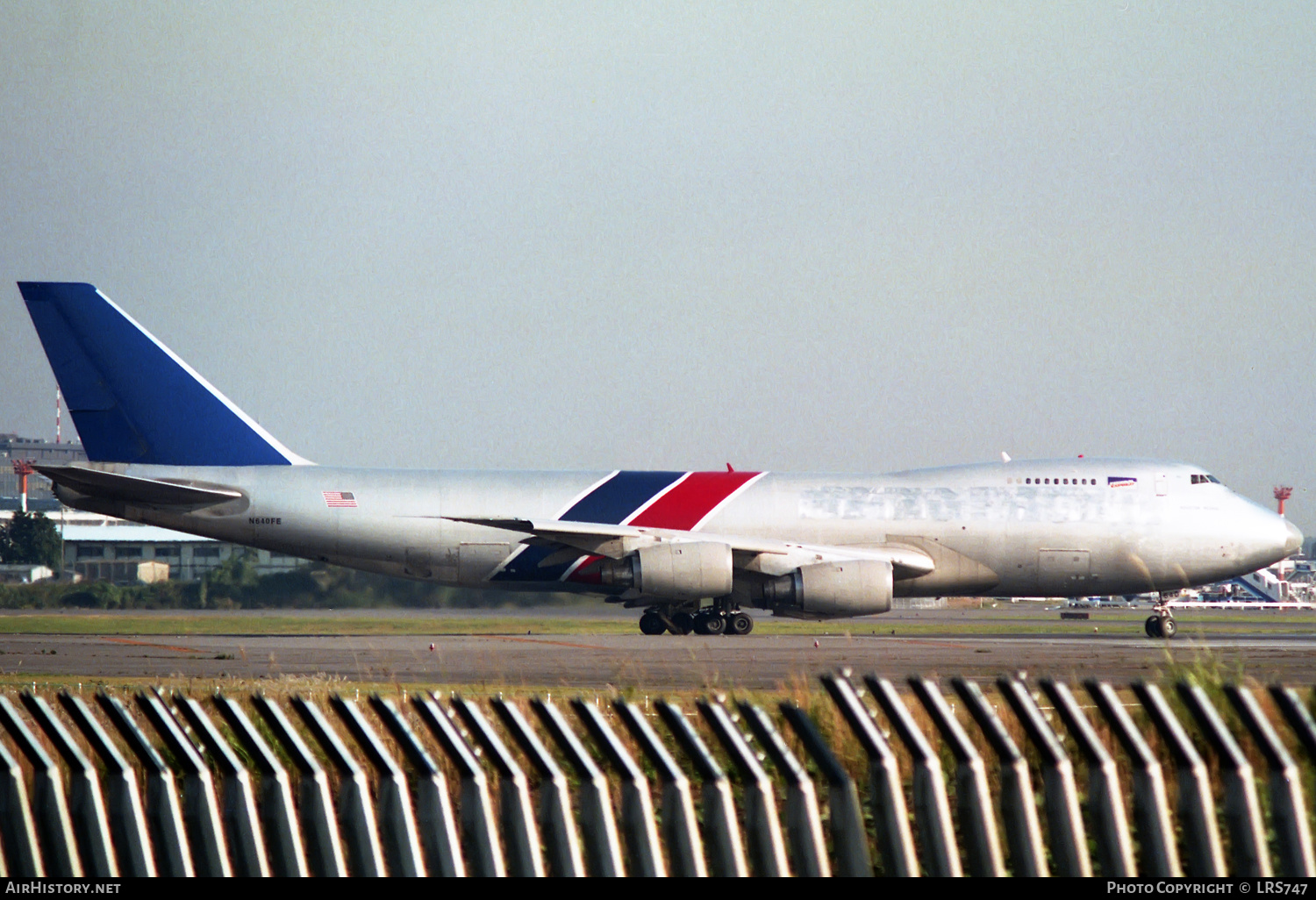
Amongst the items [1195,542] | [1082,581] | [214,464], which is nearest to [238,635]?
[214,464]

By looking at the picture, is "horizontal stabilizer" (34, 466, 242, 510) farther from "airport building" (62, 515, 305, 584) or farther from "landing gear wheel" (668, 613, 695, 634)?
"airport building" (62, 515, 305, 584)

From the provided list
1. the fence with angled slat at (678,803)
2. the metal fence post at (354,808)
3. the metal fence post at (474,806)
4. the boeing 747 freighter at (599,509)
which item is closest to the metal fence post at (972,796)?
the fence with angled slat at (678,803)

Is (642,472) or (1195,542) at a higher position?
(642,472)

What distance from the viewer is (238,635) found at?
29.0 m

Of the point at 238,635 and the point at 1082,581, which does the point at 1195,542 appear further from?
the point at 238,635

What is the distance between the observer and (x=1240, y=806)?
553cm

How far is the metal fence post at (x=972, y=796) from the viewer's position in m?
5.56

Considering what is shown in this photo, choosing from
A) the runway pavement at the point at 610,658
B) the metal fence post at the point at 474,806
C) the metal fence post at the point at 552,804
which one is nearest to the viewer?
the metal fence post at the point at 552,804

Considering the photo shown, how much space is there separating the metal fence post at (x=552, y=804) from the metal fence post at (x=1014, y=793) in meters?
1.79

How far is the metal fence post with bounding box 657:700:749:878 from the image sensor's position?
19.0 feet

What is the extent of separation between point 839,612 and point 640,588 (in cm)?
421

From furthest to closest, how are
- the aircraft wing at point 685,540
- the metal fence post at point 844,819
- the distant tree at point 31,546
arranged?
the distant tree at point 31,546, the aircraft wing at point 685,540, the metal fence post at point 844,819

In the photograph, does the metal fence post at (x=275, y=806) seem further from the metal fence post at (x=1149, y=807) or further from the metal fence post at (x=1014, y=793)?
the metal fence post at (x=1149, y=807)

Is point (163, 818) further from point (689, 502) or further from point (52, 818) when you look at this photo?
point (689, 502)
